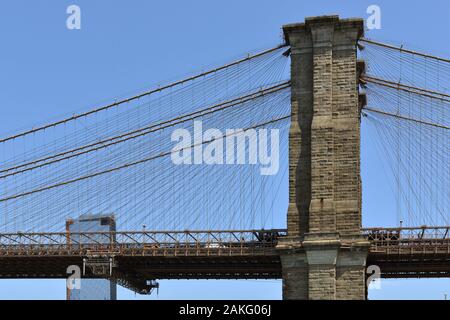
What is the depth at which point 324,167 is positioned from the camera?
6275 centimetres

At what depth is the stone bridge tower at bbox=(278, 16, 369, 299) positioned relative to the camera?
60625 millimetres

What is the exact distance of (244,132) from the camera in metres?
71.4

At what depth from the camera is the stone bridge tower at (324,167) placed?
6062 cm

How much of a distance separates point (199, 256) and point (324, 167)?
11.9 metres

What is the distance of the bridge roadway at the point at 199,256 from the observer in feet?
213

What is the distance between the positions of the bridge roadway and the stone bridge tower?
2825mm

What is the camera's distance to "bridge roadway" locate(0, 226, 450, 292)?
213 feet

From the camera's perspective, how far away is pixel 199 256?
68.1m

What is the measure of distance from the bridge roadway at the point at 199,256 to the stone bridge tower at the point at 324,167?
2.83 metres

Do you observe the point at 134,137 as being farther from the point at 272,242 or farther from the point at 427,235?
the point at 427,235

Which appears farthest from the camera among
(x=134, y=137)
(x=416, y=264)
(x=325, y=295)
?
(x=134, y=137)

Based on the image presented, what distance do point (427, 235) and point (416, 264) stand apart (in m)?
3.81
